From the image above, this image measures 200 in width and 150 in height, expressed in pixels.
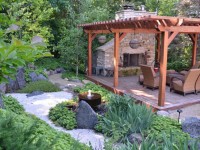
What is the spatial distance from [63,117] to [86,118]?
2.23ft

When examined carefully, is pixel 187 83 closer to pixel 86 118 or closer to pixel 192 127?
pixel 192 127

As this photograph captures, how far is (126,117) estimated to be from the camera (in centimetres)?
558

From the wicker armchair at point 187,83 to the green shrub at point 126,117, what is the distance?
3.09 m

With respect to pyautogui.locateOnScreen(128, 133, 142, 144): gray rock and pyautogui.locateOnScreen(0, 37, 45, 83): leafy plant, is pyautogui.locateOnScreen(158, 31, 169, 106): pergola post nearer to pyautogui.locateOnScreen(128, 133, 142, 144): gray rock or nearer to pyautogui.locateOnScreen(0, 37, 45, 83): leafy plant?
pyautogui.locateOnScreen(128, 133, 142, 144): gray rock

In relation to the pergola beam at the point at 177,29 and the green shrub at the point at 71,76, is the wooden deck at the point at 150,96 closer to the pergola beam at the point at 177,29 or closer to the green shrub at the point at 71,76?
the green shrub at the point at 71,76

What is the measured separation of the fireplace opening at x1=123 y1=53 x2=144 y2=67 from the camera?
13.1 meters

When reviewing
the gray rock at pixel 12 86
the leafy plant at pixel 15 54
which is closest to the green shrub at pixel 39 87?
the gray rock at pixel 12 86

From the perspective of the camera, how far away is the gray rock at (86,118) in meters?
6.03

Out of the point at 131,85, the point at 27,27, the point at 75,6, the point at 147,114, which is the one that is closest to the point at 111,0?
the point at 75,6

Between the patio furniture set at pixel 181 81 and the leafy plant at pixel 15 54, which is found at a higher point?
the leafy plant at pixel 15 54

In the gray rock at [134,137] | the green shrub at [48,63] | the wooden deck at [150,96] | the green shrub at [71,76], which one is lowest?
the gray rock at [134,137]

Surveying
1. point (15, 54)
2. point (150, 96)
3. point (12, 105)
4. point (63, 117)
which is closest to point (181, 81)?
point (150, 96)

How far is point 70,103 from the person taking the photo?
7.60 meters

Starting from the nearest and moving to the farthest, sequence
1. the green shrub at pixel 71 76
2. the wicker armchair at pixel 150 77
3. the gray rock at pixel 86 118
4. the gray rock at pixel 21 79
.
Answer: the gray rock at pixel 86 118 < the wicker armchair at pixel 150 77 < the gray rock at pixel 21 79 < the green shrub at pixel 71 76
